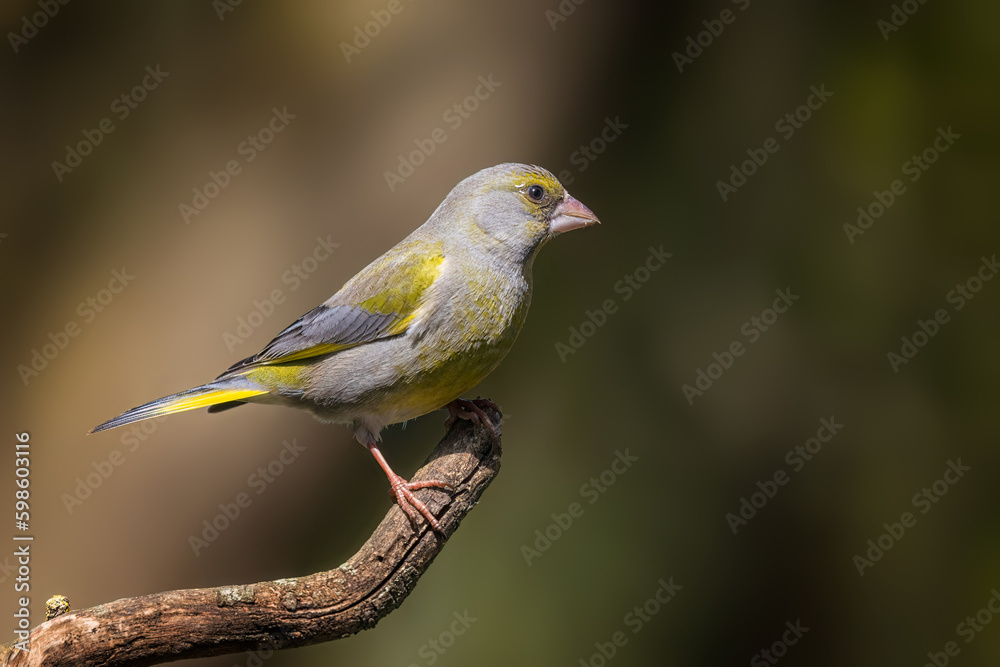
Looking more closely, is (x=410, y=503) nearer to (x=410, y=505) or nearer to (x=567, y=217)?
(x=410, y=505)

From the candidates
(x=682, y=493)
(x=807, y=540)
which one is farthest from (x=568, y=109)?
(x=807, y=540)

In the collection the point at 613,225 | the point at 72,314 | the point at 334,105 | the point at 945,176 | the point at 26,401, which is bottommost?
the point at 26,401

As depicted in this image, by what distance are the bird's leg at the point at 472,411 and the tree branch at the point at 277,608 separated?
11cm

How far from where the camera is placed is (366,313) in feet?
15.4

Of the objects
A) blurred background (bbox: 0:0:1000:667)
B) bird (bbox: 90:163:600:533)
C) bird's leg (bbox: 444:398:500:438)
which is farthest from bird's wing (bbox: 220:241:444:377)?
blurred background (bbox: 0:0:1000:667)

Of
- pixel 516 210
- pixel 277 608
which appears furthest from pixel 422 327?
pixel 277 608

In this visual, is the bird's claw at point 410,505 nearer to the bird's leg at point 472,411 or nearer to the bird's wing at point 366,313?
the bird's leg at point 472,411

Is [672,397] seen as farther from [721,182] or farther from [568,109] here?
[568,109]

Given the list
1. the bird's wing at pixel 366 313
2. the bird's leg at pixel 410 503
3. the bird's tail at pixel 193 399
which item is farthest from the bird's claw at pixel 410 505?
the bird's tail at pixel 193 399

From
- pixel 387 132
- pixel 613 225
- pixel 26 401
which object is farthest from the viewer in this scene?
pixel 613 225

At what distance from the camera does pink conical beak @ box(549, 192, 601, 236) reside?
487 cm

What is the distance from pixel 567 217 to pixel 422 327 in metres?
1.00

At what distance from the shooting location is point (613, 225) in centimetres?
896

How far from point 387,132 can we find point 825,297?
4579 millimetres
